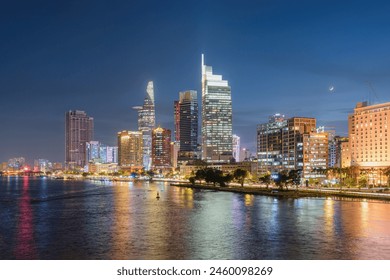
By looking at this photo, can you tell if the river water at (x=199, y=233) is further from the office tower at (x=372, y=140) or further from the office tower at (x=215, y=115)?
the office tower at (x=215, y=115)

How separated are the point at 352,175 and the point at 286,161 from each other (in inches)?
1168

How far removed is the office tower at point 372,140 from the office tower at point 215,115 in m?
94.9

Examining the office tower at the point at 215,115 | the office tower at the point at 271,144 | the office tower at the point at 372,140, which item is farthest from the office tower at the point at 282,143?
the office tower at the point at 215,115

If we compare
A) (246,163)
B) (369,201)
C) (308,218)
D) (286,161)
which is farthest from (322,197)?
(246,163)

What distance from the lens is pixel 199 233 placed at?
2686 centimetres

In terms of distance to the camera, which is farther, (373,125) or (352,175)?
(373,125)

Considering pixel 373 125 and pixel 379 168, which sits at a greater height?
pixel 373 125

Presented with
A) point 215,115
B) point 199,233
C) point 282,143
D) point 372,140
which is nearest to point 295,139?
point 282,143

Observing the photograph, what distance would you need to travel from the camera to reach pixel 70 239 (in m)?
25.5

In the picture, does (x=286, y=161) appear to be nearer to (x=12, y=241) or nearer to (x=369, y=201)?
(x=369, y=201)

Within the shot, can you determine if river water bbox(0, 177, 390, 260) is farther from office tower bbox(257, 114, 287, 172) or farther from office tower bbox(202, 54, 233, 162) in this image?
office tower bbox(202, 54, 233, 162)

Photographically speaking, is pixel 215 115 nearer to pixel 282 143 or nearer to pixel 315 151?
pixel 282 143

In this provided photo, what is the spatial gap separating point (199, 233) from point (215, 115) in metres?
158
